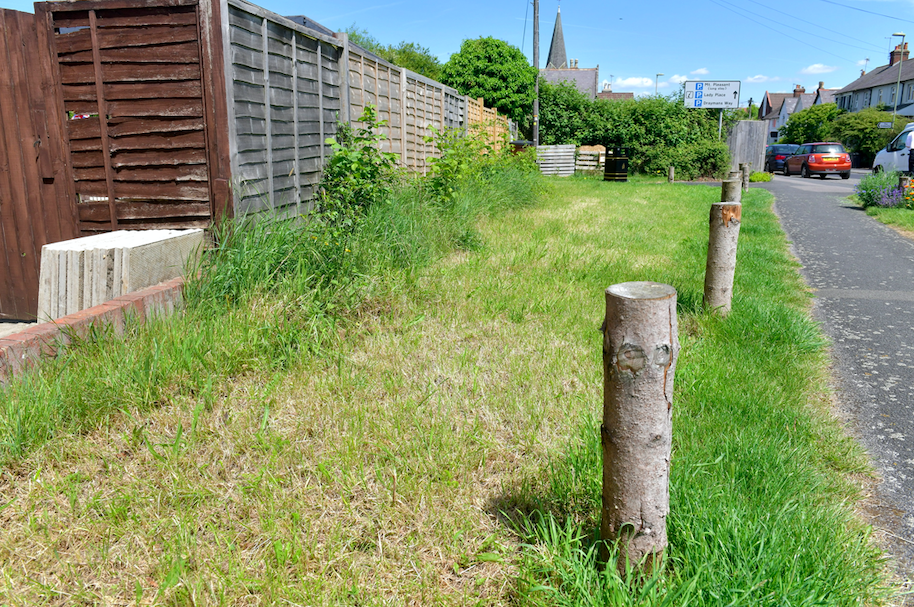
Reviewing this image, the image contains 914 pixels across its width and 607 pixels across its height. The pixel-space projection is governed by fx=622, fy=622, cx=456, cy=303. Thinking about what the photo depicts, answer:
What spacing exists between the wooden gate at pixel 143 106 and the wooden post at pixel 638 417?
3922 millimetres

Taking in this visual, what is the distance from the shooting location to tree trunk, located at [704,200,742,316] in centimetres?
454

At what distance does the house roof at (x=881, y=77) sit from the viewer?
5350cm

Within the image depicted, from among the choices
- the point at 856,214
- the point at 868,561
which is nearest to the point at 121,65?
the point at 868,561

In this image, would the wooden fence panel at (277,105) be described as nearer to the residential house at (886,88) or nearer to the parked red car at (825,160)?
the parked red car at (825,160)

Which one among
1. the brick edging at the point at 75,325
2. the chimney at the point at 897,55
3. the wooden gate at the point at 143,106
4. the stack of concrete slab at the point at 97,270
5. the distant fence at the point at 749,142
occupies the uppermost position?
the chimney at the point at 897,55

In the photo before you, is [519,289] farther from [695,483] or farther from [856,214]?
[856,214]

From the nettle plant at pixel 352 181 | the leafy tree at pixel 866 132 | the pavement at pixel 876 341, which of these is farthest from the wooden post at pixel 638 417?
the leafy tree at pixel 866 132

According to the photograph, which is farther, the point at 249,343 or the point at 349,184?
the point at 349,184

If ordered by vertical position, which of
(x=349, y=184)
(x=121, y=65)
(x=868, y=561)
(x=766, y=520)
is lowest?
(x=868, y=561)

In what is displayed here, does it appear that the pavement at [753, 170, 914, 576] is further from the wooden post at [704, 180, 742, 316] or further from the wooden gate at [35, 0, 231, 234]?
the wooden gate at [35, 0, 231, 234]

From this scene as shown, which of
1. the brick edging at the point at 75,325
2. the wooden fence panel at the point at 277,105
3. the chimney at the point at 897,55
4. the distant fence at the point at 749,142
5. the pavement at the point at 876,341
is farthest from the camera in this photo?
the chimney at the point at 897,55

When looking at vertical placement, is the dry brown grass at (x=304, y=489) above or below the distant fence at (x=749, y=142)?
below

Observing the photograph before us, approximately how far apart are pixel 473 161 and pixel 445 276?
5.80 metres

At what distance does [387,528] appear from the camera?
2.27 meters
